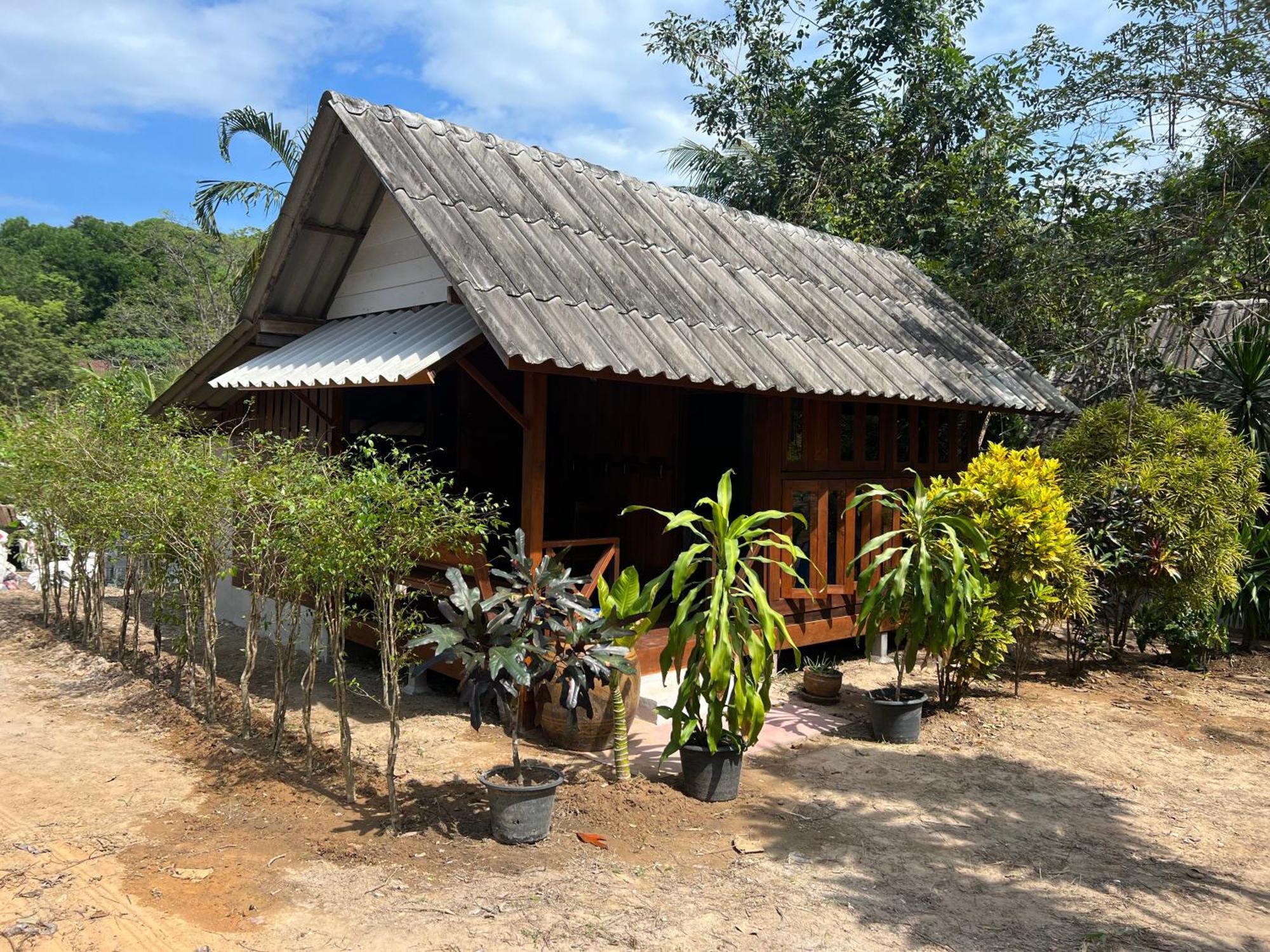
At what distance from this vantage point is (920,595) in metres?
6.98

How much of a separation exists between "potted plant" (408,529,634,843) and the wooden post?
990 mm

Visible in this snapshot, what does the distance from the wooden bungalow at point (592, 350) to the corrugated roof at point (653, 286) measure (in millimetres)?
28

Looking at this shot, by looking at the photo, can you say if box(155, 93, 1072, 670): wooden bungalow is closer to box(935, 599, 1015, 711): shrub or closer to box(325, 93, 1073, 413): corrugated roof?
box(325, 93, 1073, 413): corrugated roof

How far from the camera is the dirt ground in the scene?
409cm

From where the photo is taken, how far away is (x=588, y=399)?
10.3 meters

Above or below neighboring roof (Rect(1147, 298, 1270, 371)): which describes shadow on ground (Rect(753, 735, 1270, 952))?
below

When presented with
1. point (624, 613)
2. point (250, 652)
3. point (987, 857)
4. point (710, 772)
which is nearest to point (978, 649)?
point (987, 857)

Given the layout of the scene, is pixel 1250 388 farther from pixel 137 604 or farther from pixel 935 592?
pixel 137 604

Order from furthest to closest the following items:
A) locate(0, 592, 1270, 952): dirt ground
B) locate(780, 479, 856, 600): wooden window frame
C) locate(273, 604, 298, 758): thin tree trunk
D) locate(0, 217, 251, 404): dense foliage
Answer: locate(0, 217, 251, 404): dense foliage → locate(780, 479, 856, 600): wooden window frame → locate(273, 604, 298, 758): thin tree trunk → locate(0, 592, 1270, 952): dirt ground

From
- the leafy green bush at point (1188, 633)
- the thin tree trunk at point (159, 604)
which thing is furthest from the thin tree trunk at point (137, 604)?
the leafy green bush at point (1188, 633)

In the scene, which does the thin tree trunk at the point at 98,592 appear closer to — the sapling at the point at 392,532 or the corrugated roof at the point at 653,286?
the corrugated roof at the point at 653,286

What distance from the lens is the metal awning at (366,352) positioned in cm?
645

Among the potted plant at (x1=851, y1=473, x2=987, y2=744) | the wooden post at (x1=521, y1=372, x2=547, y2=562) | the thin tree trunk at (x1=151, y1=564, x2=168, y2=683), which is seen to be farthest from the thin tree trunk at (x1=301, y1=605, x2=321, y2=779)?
the potted plant at (x1=851, y1=473, x2=987, y2=744)

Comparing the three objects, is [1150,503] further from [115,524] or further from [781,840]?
[115,524]
